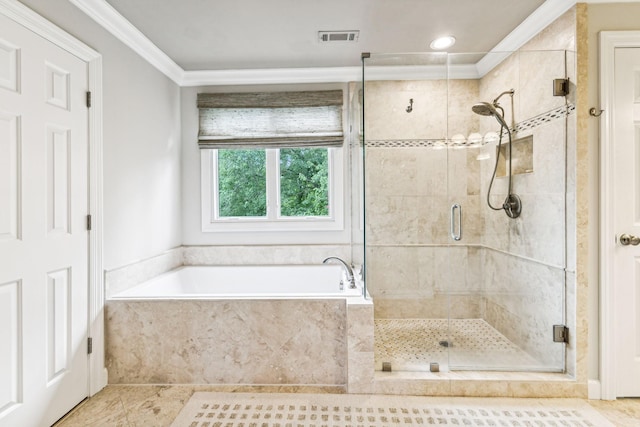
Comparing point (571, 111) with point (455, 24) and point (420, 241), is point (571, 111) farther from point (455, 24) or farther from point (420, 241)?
point (420, 241)

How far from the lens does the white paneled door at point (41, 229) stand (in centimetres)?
166

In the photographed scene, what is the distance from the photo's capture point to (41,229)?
1830mm

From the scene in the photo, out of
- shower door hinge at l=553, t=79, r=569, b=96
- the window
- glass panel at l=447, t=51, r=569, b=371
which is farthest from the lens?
the window

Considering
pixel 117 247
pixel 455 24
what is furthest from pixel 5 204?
pixel 455 24

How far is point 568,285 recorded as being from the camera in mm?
2193

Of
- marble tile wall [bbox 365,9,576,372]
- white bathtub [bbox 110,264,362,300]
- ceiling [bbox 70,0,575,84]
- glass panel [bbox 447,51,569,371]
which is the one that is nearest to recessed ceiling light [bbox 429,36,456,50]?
ceiling [bbox 70,0,575,84]

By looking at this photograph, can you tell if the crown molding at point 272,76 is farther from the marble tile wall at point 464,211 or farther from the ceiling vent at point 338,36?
the marble tile wall at point 464,211

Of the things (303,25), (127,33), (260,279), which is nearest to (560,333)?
(260,279)

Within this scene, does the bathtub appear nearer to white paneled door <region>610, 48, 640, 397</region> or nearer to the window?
the window

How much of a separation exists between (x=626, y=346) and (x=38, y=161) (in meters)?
3.35

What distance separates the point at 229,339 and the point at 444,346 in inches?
56.7

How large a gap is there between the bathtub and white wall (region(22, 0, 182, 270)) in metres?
0.48

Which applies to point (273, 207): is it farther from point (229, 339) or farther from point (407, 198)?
point (229, 339)

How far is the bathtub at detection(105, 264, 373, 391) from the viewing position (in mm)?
2287
